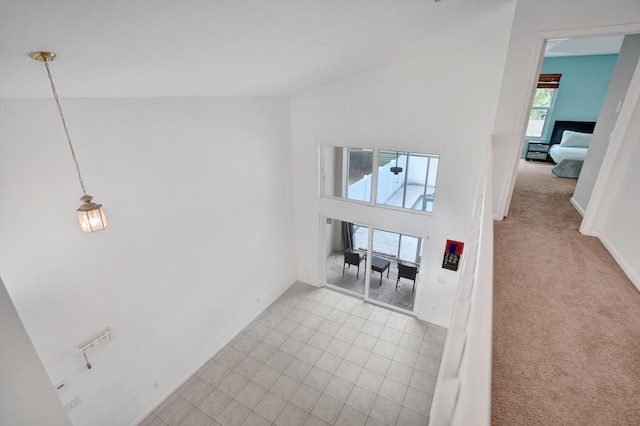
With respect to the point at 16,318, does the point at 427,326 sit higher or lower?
lower

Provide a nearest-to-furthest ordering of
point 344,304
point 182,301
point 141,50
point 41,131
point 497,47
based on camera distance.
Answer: point 141,50, point 41,131, point 497,47, point 182,301, point 344,304

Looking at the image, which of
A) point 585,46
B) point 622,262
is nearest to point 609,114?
point 622,262

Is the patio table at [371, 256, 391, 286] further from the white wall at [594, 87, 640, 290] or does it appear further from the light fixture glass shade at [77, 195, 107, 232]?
the light fixture glass shade at [77, 195, 107, 232]

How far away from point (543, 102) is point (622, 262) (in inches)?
243

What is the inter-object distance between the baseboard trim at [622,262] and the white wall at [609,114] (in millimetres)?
551

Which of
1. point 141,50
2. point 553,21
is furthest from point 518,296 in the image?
point 141,50

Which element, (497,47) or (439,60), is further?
(439,60)

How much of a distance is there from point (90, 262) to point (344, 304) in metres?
4.73

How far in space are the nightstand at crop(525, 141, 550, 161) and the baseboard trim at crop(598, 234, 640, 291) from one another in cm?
407

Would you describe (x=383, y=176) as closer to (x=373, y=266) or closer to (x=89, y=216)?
(x=373, y=266)

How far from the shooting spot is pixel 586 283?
227 centimetres

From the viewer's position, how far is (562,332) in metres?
1.81

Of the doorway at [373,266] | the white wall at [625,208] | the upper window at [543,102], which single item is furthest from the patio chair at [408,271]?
the upper window at [543,102]

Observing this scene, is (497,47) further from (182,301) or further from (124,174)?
(182,301)
